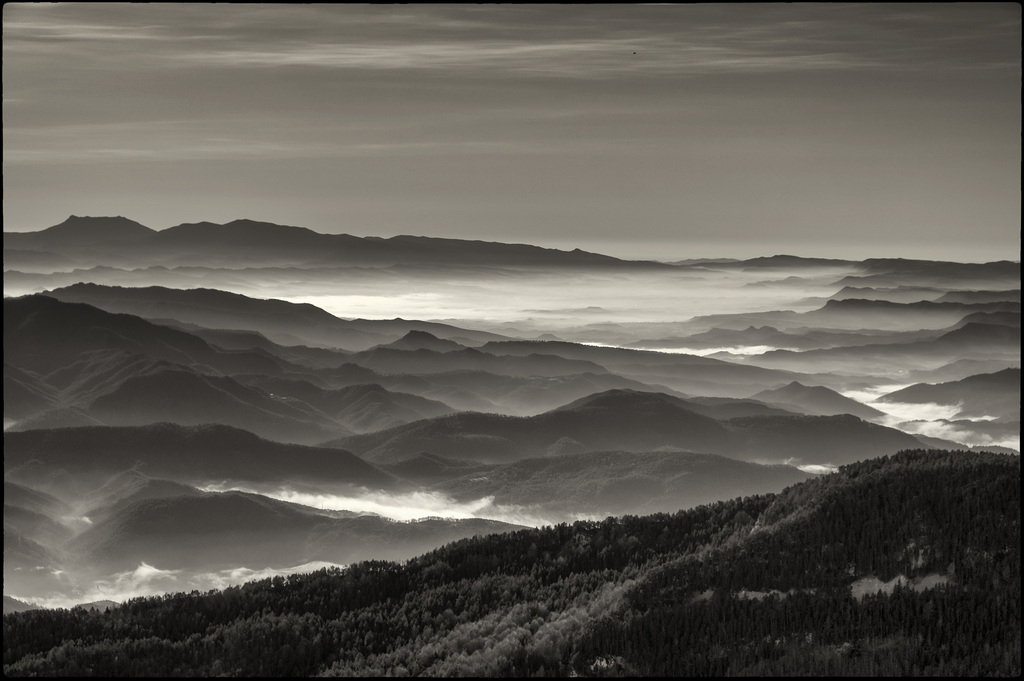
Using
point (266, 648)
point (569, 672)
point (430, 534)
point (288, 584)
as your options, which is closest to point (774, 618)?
point (569, 672)

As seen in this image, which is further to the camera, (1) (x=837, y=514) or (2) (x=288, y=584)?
(2) (x=288, y=584)

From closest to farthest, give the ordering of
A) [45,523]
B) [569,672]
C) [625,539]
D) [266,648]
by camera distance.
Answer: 1. [569,672]
2. [266,648]
3. [625,539]
4. [45,523]

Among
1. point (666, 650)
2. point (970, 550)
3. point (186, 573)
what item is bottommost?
point (186, 573)

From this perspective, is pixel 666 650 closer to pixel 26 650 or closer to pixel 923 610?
pixel 923 610

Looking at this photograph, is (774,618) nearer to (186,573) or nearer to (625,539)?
(625,539)

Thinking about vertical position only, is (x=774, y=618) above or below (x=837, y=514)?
below

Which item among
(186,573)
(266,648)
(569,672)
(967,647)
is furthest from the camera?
(186,573)

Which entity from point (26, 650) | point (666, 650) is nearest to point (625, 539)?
point (666, 650)
